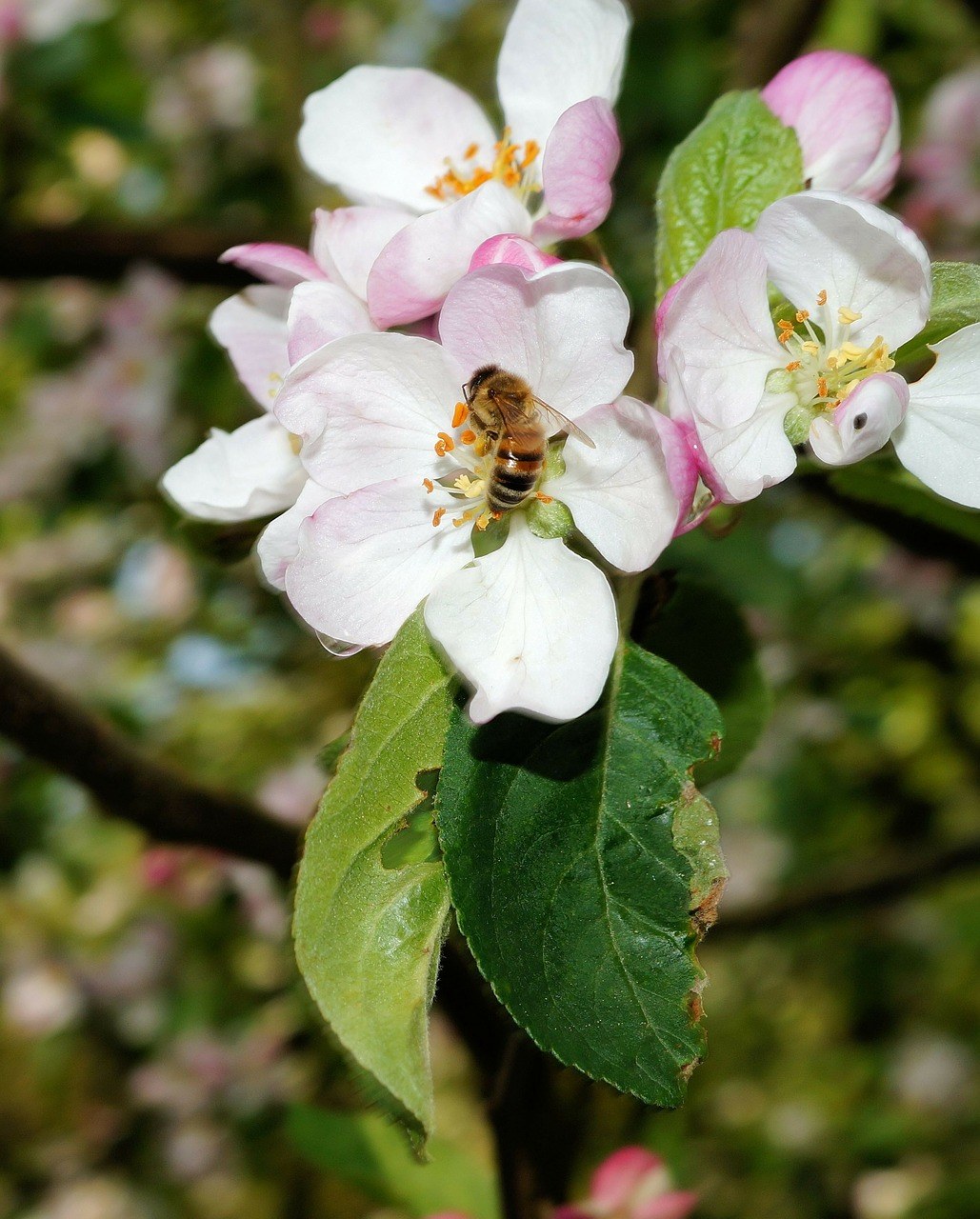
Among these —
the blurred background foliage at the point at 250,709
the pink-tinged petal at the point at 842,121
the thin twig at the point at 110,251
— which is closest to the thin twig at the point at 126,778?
the pink-tinged petal at the point at 842,121

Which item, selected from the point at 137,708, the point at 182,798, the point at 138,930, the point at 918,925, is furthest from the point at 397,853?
the point at 918,925

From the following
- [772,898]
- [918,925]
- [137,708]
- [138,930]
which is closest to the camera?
[772,898]

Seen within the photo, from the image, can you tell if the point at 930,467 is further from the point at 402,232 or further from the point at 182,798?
the point at 182,798

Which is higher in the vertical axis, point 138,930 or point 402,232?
point 402,232

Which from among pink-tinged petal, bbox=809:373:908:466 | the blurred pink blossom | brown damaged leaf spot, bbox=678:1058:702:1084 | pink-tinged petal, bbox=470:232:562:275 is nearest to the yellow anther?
pink-tinged petal, bbox=470:232:562:275

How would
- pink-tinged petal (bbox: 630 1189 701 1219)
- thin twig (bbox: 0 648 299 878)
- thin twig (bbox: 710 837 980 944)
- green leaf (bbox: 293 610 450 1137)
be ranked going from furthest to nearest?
thin twig (bbox: 710 837 980 944), pink-tinged petal (bbox: 630 1189 701 1219), thin twig (bbox: 0 648 299 878), green leaf (bbox: 293 610 450 1137)

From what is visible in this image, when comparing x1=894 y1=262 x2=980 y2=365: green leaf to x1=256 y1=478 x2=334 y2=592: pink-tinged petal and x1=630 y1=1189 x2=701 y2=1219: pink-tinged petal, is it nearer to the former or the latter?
x1=256 y1=478 x2=334 y2=592: pink-tinged petal
